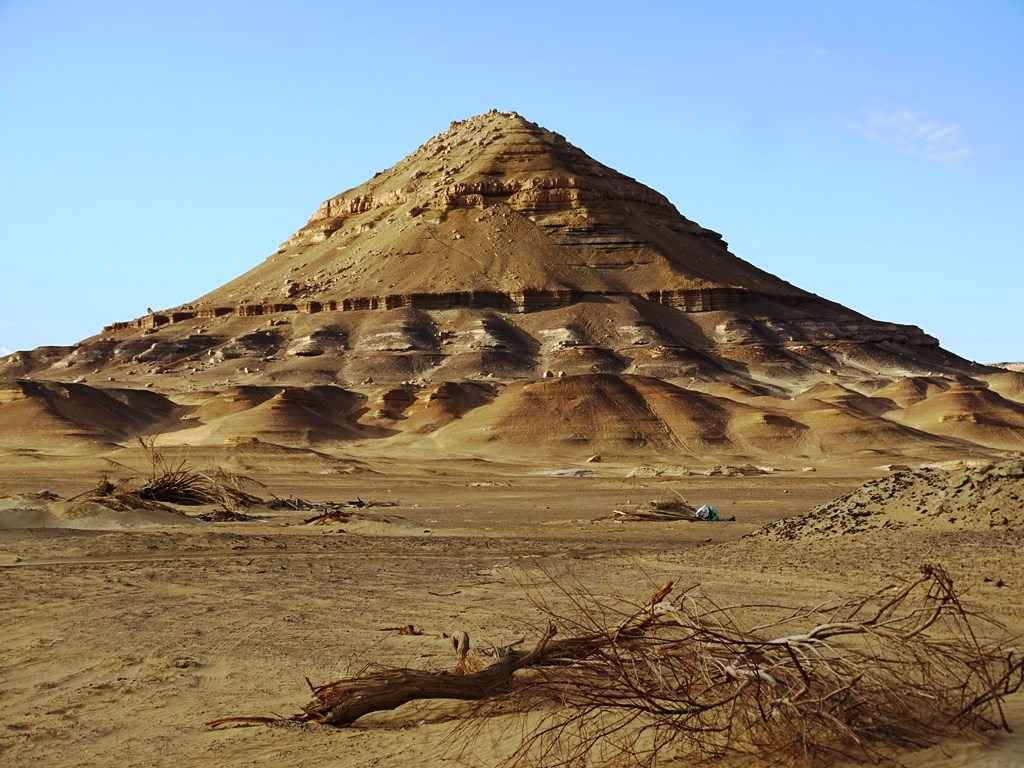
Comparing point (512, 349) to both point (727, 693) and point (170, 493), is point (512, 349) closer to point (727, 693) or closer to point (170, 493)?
point (170, 493)

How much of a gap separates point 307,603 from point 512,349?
85503mm

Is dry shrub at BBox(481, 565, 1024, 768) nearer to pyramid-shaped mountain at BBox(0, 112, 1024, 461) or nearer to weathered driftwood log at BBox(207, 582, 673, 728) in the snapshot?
weathered driftwood log at BBox(207, 582, 673, 728)

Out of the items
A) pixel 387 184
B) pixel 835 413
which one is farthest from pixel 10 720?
pixel 387 184

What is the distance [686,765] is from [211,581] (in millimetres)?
8682

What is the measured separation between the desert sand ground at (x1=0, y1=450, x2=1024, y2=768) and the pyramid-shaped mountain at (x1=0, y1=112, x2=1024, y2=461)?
37884 millimetres

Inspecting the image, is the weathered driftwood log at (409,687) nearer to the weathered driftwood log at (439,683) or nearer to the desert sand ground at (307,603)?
the weathered driftwood log at (439,683)

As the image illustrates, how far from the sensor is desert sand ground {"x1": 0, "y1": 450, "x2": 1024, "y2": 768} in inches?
275

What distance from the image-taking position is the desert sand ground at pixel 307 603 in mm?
6992

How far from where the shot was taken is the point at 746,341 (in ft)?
340

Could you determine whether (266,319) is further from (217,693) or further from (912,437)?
(217,693)

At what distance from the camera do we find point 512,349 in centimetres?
9719

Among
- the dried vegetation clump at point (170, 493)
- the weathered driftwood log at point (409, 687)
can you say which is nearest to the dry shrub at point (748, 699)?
the weathered driftwood log at point (409, 687)

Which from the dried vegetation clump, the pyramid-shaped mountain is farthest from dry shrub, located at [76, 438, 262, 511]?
the pyramid-shaped mountain

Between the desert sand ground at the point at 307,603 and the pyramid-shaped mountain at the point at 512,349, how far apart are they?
37884 mm
